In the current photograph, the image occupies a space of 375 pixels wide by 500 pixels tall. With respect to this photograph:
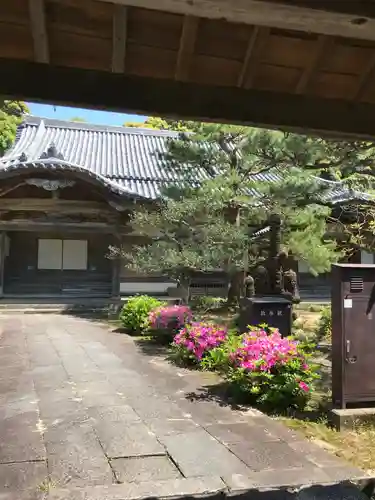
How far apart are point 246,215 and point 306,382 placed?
21.5ft

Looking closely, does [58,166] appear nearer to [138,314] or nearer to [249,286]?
[138,314]

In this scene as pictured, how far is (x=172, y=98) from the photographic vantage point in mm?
2846

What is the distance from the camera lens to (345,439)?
434 cm

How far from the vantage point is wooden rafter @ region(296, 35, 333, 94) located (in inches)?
103

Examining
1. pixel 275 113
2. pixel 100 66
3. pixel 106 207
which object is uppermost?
pixel 106 207

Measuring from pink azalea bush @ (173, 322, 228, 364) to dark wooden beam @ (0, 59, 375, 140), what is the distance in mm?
4656

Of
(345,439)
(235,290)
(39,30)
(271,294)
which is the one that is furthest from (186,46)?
(235,290)

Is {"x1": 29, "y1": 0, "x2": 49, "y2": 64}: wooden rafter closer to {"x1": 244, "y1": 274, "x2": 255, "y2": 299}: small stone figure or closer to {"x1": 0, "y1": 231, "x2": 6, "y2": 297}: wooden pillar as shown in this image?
{"x1": 244, "y1": 274, "x2": 255, "y2": 299}: small stone figure

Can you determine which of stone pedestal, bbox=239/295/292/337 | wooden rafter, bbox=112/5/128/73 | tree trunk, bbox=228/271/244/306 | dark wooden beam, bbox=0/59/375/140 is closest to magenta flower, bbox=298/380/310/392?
stone pedestal, bbox=239/295/292/337

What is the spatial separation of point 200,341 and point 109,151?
14.5 m

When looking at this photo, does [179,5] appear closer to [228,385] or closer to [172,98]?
[172,98]

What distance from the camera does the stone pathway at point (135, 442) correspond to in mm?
3328

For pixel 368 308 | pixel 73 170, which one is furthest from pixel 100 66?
pixel 73 170

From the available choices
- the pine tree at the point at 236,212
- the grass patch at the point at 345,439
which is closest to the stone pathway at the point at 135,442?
the grass patch at the point at 345,439
